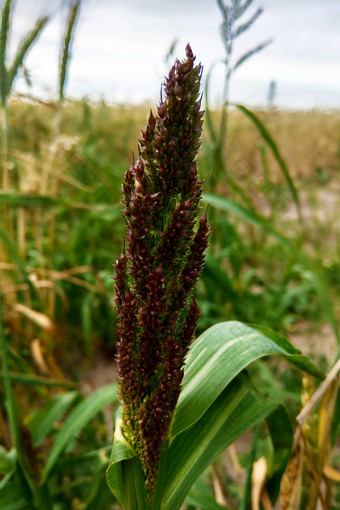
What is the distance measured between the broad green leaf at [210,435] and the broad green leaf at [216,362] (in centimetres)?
A: 7

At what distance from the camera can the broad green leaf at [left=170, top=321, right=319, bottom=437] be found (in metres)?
0.78

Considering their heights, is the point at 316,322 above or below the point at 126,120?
below

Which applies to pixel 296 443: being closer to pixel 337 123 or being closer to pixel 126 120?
pixel 126 120

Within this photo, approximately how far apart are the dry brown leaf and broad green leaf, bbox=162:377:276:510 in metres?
0.08

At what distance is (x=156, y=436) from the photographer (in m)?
0.68

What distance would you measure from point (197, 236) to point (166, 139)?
0.12 meters

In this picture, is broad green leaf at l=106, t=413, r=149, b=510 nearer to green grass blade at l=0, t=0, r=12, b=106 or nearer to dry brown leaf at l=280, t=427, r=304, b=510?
dry brown leaf at l=280, t=427, r=304, b=510

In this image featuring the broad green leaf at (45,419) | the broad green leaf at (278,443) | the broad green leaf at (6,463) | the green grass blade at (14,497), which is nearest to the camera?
the broad green leaf at (278,443)

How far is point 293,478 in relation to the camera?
0.89 m

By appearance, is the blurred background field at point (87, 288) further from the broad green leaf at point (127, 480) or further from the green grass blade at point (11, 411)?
the broad green leaf at point (127, 480)

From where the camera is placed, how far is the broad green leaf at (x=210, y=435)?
2.71ft

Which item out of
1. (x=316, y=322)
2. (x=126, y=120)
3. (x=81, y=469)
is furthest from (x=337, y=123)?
(x=81, y=469)

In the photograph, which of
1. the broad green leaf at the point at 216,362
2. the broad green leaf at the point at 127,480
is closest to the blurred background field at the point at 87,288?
the broad green leaf at the point at 216,362

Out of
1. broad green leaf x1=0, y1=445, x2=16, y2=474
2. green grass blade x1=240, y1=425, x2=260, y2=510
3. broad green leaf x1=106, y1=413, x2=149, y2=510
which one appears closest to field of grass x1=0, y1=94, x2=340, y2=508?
broad green leaf x1=0, y1=445, x2=16, y2=474
